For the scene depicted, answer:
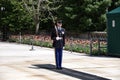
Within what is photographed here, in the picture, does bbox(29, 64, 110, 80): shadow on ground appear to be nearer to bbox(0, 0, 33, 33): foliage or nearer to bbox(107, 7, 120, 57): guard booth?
bbox(107, 7, 120, 57): guard booth

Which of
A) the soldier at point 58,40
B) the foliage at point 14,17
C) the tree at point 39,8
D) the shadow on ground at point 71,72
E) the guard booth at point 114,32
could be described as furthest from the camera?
the tree at point 39,8

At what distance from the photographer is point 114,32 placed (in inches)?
902

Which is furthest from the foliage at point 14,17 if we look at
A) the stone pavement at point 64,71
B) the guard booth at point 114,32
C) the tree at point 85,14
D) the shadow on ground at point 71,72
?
the shadow on ground at point 71,72

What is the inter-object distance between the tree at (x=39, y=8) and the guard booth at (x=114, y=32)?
2373 cm

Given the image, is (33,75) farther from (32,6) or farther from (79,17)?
(32,6)

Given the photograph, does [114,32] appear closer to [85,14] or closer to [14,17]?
[85,14]

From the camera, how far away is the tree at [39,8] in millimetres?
46906

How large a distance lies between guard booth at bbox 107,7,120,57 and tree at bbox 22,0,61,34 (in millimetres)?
23728

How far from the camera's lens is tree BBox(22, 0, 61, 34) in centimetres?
4691

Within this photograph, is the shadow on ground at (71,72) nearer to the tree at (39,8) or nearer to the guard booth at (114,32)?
the guard booth at (114,32)

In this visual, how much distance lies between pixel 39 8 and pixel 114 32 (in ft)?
82.6

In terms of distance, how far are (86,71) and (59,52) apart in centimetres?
133

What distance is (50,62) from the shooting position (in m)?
20.5

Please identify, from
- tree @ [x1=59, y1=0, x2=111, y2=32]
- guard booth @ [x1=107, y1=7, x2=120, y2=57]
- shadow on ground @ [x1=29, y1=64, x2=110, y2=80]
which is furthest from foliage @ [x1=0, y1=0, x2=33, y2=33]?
shadow on ground @ [x1=29, y1=64, x2=110, y2=80]
